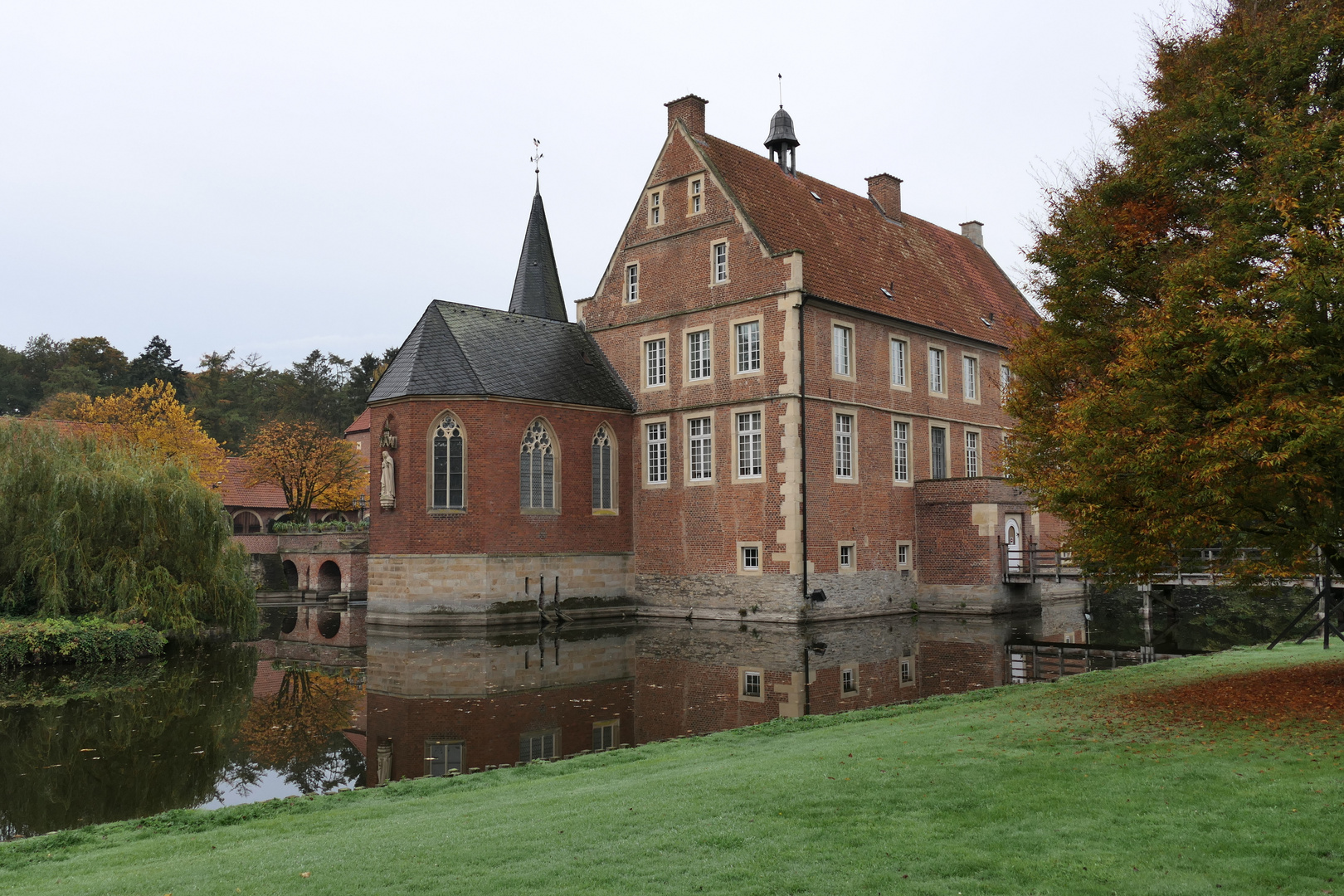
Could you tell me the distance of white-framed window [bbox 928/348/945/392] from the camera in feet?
104

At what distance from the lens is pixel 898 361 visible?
3045 cm

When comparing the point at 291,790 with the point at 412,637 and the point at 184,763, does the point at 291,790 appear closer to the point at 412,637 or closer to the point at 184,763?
the point at 184,763

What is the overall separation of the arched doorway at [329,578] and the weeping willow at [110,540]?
1402 cm

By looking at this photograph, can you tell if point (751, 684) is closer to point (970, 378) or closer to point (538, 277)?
point (970, 378)

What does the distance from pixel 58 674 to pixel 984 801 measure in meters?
17.0

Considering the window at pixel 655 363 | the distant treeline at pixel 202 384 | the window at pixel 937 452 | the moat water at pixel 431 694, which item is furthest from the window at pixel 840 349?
the distant treeline at pixel 202 384

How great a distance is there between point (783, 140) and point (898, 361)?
809cm

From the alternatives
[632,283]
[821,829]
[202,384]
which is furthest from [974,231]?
[202,384]

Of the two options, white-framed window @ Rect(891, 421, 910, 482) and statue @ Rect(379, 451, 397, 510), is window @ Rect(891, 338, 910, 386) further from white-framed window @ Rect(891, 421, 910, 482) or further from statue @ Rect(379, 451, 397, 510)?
statue @ Rect(379, 451, 397, 510)

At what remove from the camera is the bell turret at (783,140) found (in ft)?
106

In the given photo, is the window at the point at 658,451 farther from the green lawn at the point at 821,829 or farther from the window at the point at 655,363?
the green lawn at the point at 821,829

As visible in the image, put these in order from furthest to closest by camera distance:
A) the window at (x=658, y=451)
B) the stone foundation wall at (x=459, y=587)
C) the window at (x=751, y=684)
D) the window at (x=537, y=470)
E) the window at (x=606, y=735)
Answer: the window at (x=658, y=451) → the window at (x=537, y=470) → the stone foundation wall at (x=459, y=587) → the window at (x=751, y=684) → the window at (x=606, y=735)

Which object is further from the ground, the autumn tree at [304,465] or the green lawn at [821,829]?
the autumn tree at [304,465]

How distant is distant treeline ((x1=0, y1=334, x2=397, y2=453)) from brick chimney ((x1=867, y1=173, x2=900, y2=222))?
40.2 metres
